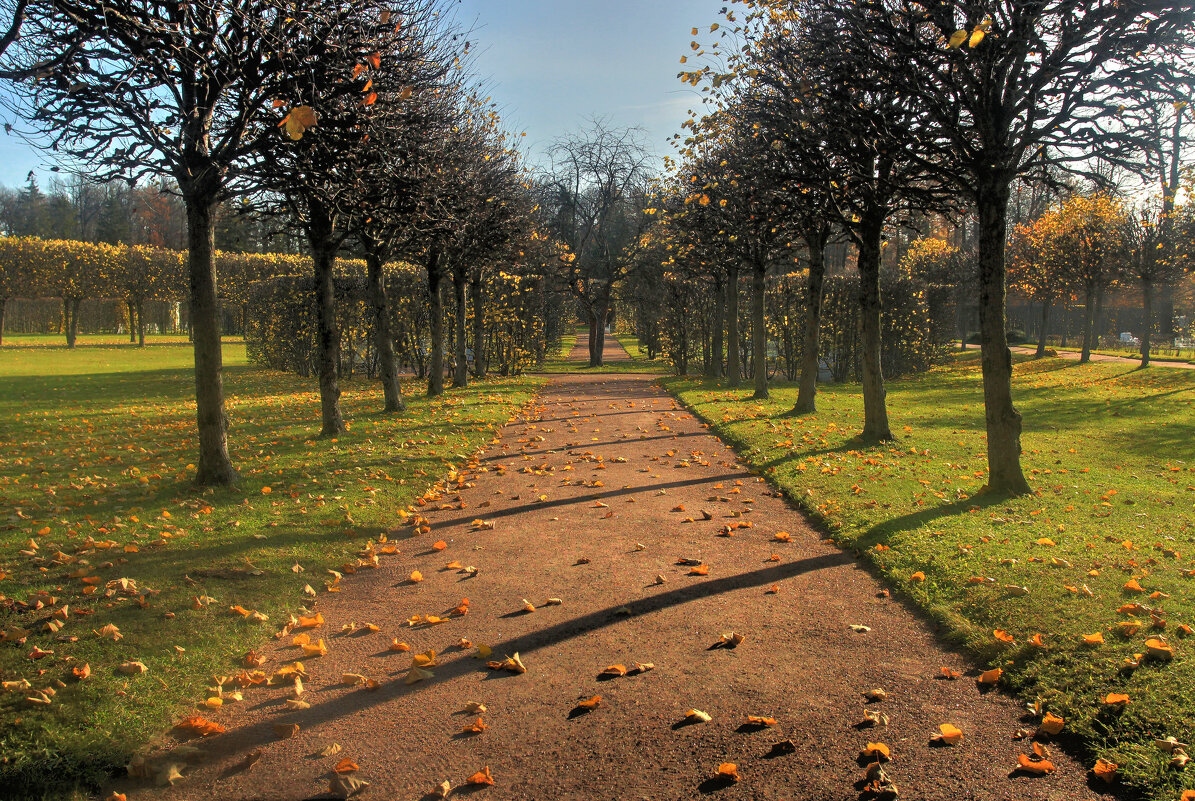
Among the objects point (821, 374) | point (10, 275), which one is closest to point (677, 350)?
point (821, 374)

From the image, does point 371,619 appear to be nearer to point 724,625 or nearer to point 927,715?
point 724,625

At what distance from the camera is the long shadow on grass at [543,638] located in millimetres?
3260

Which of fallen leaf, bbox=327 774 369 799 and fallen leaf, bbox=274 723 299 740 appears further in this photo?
fallen leaf, bbox=274 723 299 740

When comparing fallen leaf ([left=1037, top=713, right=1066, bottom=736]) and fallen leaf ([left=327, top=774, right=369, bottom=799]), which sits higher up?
fallen leaf ([left=1037, top=713, right=1066, bottom=736])

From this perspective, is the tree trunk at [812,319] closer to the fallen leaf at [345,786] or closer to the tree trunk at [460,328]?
the tree trunk at [460,328]

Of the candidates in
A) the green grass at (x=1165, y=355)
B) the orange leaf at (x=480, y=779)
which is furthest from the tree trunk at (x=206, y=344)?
the green grass at (x=1165, y=355)

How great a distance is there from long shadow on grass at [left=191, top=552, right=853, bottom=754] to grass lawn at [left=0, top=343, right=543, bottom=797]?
0.47m

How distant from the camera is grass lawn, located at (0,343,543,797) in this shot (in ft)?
10.7

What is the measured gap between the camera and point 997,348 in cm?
717

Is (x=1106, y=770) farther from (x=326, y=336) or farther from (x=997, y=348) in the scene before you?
(x=326, y=336)

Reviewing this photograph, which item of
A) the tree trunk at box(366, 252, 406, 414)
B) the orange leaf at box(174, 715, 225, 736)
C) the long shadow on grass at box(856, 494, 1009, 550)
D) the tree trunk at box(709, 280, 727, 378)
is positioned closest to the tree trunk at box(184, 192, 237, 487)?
the orange leaf at box(174, 715, 225, 736)

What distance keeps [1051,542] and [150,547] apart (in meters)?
7.13

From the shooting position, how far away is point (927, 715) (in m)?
3.24

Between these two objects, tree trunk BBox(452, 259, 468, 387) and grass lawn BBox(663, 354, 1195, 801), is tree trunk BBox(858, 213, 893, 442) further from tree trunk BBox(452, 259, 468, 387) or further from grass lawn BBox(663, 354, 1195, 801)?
tree trunk BBox(452, 259, 468, 387)
